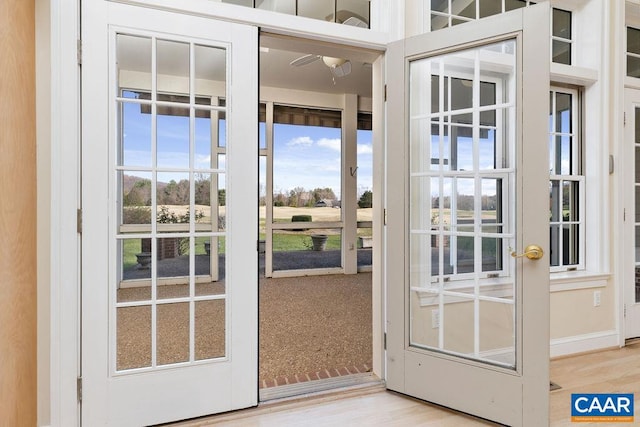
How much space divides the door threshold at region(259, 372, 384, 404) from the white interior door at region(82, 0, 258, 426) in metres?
0.19

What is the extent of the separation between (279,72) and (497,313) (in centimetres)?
454

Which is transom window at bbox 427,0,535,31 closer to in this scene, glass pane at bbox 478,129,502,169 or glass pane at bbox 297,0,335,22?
glass pane at bbox 297,0,335,22

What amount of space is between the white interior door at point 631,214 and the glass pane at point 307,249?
4148 mm

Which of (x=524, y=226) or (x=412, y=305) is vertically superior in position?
(x=524, y=226)

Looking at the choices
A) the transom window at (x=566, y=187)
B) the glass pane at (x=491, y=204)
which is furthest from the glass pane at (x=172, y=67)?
the transom window at (x=566, y=187)

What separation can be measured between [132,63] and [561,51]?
341 cm

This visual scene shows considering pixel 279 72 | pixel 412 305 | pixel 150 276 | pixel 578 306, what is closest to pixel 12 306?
pixel 150 276

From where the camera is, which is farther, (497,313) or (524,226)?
(497,313)

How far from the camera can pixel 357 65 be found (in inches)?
202

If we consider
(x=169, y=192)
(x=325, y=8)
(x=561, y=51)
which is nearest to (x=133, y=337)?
(x=169, y=192)

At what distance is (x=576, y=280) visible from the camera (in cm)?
300

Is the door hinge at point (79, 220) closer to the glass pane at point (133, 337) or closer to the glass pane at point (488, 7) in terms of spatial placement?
the glass pane at point (133, 337)

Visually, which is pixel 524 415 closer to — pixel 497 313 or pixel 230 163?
pixel 497 313

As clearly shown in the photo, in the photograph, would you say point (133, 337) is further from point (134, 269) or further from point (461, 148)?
point (461, 148)
